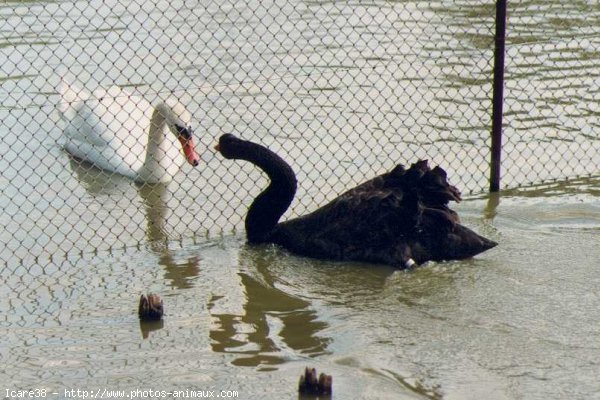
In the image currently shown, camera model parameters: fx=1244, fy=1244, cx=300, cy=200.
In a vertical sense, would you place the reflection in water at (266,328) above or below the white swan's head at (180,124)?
below

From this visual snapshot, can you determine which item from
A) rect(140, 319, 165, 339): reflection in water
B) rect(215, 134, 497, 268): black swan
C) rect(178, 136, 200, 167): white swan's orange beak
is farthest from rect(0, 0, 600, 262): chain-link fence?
rect(140, 319, 165, 339): reflection in water

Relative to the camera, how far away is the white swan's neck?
9977 mm

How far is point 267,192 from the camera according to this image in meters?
8.13

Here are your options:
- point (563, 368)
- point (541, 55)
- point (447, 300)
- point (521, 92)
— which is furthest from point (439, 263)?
point (541, 55)

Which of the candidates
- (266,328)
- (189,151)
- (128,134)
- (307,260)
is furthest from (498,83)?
(128,134)

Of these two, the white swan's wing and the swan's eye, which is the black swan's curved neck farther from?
the white swan's wing

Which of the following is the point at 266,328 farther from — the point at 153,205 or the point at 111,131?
the point at 111,131

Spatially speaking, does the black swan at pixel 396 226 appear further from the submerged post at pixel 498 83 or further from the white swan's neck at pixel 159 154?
the white swan's neck at pixel 159 154

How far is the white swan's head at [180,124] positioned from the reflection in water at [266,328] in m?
2.41

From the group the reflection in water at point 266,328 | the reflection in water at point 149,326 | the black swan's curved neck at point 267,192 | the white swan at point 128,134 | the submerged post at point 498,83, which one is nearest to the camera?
the reflection in water at point 266,328

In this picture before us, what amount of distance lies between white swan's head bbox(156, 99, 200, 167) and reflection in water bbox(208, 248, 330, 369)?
7.89 feet

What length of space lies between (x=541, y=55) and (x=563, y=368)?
284 inches

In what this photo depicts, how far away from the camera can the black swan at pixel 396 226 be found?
751 centimetres

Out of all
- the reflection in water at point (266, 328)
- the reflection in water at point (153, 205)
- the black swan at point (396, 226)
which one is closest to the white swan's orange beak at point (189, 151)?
the reflection in water at point (153, 205)
